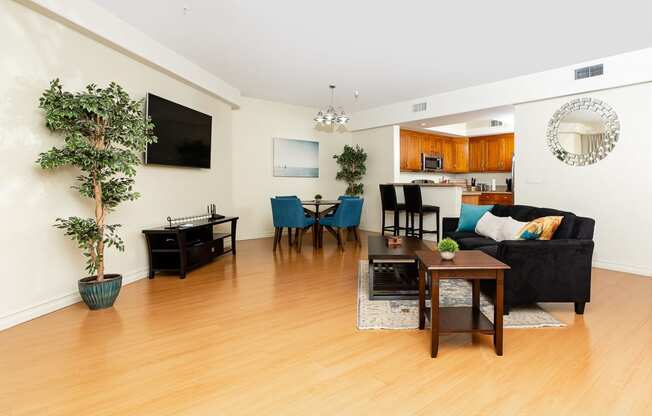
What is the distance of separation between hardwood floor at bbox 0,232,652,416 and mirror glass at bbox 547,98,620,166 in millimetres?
2096

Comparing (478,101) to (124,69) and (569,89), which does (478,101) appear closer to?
(569,89)

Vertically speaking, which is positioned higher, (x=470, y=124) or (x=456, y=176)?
(x=470, y=124)

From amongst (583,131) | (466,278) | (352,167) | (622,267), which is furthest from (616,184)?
(352,167)

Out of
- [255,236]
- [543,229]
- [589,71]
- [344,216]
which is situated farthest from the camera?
[255,236]

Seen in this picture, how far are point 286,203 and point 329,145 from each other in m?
2.90

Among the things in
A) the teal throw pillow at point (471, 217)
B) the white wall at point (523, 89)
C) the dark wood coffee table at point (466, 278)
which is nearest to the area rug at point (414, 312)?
the dark wood coffee table at point (466, 278)

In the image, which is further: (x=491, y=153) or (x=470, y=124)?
(x=470, y=124)

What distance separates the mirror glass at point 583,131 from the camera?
14.3ft

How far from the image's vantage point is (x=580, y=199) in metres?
4.63

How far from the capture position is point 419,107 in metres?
6.50

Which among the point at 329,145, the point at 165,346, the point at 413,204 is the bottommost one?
the point at 165,346

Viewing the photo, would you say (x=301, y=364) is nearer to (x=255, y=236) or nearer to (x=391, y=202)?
(x=391, y=202)

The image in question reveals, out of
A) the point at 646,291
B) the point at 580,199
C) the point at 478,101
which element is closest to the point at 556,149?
the point at 580,199

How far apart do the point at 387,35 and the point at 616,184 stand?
3.48 meters
